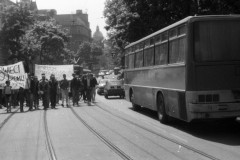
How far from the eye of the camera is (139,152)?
9.04 m

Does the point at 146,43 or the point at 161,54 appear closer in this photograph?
the point at 161,54

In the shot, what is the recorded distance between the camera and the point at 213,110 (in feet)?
36.5

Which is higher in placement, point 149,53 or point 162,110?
point 149,53

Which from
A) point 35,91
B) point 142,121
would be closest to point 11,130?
point 142,121

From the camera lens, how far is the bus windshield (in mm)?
11430

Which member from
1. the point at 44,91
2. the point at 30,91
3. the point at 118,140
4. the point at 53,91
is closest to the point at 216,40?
the point at 118,140

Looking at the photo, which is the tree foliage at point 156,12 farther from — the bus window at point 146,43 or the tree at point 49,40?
the tree at point 49,40

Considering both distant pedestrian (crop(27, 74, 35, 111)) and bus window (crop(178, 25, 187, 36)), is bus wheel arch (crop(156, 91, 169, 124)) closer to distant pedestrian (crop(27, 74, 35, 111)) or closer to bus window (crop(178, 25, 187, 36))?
bus window (crop(178, 25, 187, 36))

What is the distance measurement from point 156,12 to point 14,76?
914 centimetres

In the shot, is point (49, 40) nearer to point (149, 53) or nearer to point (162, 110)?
point (149, 53)

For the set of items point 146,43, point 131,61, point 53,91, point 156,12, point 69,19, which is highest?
point 69,19

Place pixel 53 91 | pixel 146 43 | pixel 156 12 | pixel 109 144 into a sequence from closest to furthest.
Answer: pixel 109 144 → pixel 146 43 → pixel 53 91 → pixel 156 12

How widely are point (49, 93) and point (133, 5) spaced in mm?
7713

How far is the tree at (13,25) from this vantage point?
40.2 metres
